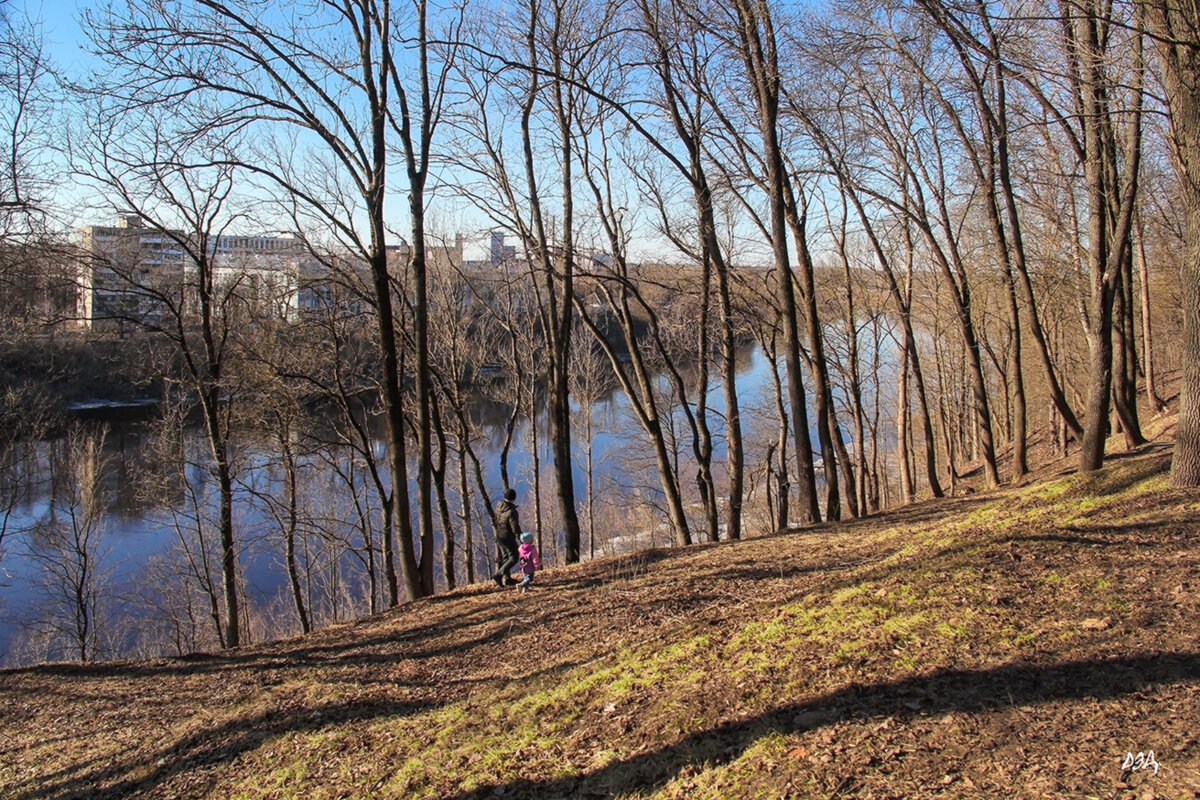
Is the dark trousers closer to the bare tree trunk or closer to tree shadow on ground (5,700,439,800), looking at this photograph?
tree shadow on ground (5,700,439,800)

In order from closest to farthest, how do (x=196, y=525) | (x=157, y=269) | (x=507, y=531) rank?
(x=507, y=531) < (x=157, y=269) < (x=196, y=525)

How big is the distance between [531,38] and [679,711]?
9983 millimetres

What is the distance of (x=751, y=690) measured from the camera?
3.86 m

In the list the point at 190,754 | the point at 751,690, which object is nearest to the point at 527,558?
the point at 190,754

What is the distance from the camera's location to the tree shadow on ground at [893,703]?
323 cm

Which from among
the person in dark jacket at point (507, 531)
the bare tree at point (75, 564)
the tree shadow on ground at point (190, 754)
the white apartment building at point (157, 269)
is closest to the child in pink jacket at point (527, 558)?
the person in dark jacket at point (507, 531)

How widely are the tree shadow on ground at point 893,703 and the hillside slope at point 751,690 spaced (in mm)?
14

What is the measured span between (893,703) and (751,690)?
0.77 metres

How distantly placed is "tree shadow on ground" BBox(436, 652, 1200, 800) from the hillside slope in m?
0.01

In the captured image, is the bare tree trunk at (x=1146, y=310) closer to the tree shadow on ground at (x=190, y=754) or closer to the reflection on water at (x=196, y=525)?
the reflection on water at (x=196, y=525)

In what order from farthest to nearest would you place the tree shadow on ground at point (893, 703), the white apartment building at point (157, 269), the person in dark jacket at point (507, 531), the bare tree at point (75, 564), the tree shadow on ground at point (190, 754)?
the bare tree at point (75, 564) → the white apartment building at point (157, 269) → the person in dark jacket at point (507, 531) → the tree shadow on ground at point (190, 754) → the tree shadow on ground at point (893, 703)

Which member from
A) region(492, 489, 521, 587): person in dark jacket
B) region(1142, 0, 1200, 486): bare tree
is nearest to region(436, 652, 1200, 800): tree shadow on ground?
region(1142, 0, 1200, 486): bare tree

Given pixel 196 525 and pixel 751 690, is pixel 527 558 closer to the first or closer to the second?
pixel 751 690

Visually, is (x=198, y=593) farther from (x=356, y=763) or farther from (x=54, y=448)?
(x=356, y=763)
